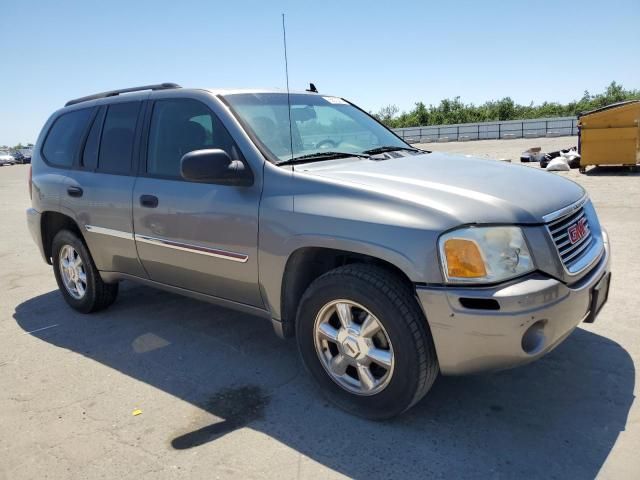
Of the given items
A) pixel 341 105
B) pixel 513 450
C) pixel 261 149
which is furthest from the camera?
pixel 341 105

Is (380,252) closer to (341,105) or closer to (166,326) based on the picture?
(341,105)

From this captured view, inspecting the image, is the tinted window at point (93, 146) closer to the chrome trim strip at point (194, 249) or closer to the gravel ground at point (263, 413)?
the chrome trim strip at point (194, 249)

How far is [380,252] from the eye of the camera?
2.55m

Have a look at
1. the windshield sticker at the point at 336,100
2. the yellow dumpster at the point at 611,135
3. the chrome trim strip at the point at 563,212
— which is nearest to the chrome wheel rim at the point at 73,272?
the windshield sticker at the point at 336,100

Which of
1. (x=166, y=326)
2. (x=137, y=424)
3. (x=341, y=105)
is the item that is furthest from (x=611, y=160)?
(x=137, y=424)

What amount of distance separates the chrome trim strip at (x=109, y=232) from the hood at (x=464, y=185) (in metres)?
1.60

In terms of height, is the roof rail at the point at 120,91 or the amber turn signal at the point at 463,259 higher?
the roof rail at the point at 120,91

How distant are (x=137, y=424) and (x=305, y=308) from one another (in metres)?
1.13

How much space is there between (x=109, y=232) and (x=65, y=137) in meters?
1.19

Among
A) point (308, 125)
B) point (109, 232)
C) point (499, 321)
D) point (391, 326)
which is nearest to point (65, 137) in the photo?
point (109, 232)

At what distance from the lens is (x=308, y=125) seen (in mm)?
3777

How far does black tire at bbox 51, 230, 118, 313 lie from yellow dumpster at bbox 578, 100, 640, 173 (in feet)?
38.9

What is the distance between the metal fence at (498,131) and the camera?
108 feet

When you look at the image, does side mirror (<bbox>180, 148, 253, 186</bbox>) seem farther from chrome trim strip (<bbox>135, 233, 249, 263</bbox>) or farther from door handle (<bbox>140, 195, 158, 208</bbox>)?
door handle (<bbox>140, 195, 158, 208</bbox>)
